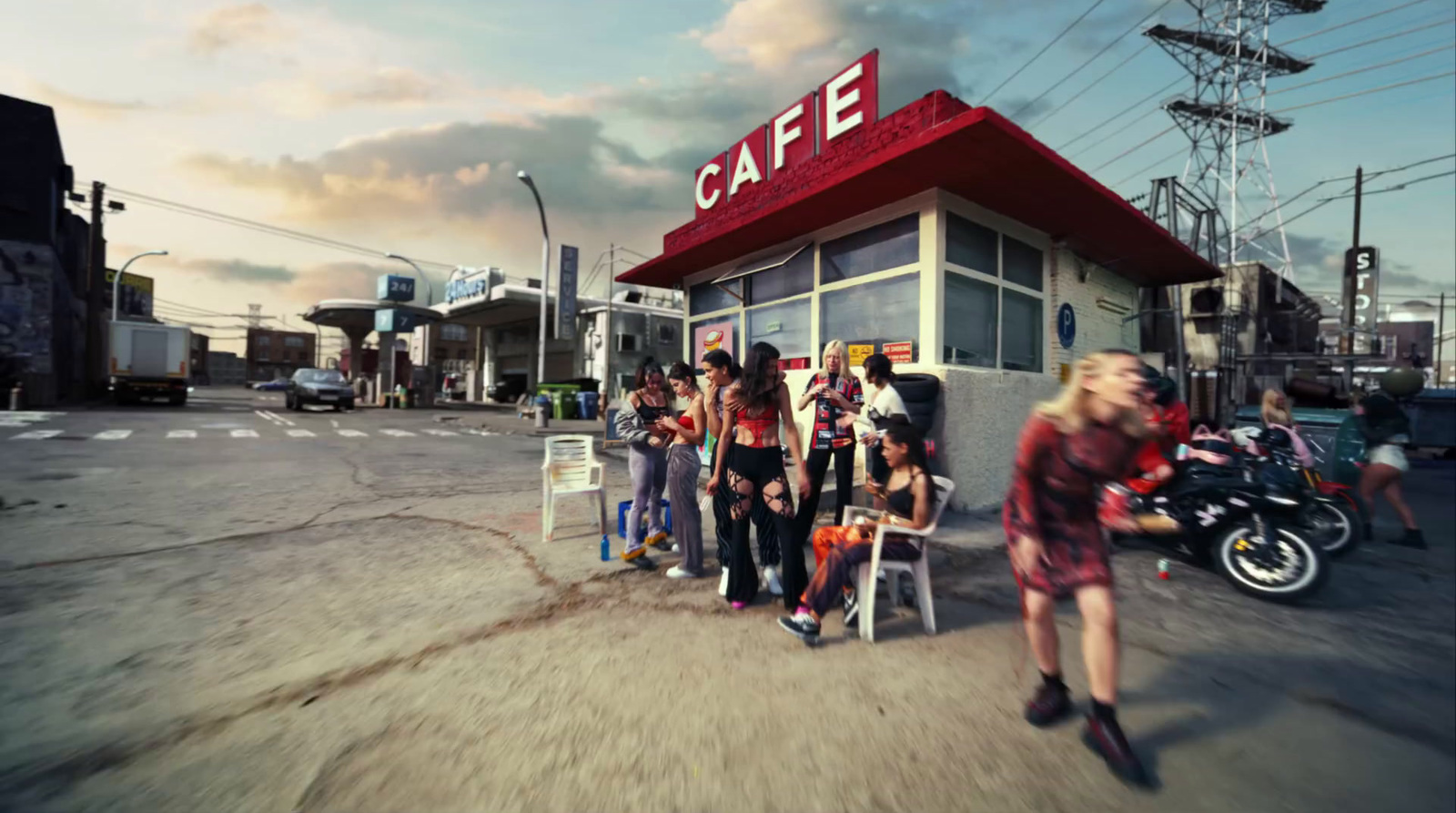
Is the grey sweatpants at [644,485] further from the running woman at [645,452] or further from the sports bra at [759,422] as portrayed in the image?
the sports bra at [759,422]

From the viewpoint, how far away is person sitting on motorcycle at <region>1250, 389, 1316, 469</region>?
5.54 meters

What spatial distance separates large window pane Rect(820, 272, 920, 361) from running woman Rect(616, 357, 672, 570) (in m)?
3.90

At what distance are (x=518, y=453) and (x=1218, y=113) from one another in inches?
1509

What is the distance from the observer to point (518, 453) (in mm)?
12586

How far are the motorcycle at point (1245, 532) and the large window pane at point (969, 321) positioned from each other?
3008mm

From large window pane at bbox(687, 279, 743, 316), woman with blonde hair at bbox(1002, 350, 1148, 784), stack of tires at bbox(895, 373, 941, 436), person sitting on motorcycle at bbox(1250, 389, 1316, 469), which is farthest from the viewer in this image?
large window pane at bbox(687, 279, 743, 316)

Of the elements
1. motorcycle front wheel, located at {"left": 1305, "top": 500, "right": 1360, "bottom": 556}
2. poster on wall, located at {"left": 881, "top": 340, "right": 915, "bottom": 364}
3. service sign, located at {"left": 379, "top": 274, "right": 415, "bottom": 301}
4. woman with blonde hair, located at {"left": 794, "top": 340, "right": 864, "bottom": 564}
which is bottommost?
motorcycle front wheel, located at {"left": 1305, "top": 500, "right": 1360, "bottom": 556}

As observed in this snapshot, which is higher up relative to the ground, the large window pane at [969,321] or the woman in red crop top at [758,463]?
the large window pane at [969,321]

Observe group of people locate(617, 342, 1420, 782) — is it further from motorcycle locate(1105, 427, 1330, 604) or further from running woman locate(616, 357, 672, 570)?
motorcycle locate(1105, 427, 1330, 604)

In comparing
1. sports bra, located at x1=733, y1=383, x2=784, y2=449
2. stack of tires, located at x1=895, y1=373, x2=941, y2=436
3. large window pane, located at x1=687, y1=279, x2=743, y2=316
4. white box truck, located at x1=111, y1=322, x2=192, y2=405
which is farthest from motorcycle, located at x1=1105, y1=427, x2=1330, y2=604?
white box truck, located at x1=111, y1=322, x2=192, y2=405

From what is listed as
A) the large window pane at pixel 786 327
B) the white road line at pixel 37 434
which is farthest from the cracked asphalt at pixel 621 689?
the white road line at pixel 37 434

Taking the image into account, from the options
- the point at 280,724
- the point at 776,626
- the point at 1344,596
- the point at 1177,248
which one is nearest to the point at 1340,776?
the point at 776,626

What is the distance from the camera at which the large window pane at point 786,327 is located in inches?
357

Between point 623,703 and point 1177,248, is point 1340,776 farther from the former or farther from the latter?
point 1177,248
